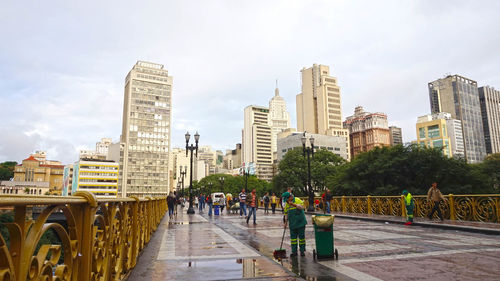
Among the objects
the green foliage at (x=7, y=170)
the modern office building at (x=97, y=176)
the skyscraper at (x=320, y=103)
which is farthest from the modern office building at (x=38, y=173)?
the skyscraper at (x=320, y=103)

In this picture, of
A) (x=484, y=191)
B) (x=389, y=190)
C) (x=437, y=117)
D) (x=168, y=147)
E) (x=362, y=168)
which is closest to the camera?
(x=484, y=191)

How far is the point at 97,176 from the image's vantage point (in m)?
145

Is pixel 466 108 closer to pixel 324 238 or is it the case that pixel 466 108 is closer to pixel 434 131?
pixel 434 131

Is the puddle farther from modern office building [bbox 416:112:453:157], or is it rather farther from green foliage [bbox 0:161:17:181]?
modern office building [bbox 416:112:453:157]

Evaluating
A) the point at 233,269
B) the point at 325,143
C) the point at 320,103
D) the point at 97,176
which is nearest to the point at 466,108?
the point at 320,103

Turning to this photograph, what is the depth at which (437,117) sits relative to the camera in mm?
182375

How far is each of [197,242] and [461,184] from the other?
21019 millimetres

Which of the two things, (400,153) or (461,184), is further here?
(400,153)

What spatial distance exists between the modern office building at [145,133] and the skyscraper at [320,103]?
7224cm

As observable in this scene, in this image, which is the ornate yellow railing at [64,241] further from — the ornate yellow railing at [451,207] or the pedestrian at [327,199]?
the pedestrian at [327,199]

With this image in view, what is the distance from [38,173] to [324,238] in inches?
7890

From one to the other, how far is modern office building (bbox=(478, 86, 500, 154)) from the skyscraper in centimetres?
9160

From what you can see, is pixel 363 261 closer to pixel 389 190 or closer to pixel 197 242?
pixel 197 242

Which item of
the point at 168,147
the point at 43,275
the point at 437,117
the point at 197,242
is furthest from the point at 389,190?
the point at 437,117
